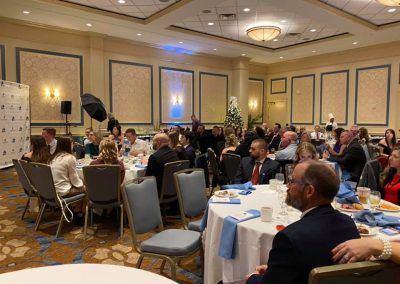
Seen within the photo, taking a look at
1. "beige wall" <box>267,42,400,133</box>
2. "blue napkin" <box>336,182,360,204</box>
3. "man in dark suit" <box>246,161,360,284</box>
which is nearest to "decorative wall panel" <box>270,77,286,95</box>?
"beige wall" <box>267,42,400,133</box>

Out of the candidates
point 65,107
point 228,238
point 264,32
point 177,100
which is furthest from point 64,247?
point 177,100

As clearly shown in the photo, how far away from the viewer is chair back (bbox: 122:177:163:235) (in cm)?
259

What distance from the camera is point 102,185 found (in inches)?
150

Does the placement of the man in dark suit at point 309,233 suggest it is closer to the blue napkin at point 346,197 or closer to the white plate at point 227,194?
the blue napkin at point 346,197

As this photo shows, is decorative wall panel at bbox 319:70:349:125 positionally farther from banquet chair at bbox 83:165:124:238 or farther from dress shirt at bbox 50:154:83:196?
dress shirt at bbox 50:154:83:196

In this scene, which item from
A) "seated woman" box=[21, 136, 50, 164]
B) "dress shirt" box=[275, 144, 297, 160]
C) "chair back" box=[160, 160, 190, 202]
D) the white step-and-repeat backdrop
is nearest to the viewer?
"chair back" box=[160, 160, 190, 202]

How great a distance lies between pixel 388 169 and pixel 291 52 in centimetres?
1045

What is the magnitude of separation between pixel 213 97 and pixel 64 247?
10714 mm

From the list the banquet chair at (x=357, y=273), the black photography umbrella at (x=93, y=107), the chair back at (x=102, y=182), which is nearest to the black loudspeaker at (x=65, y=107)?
the black photography umbrella at (x=93, y=107)

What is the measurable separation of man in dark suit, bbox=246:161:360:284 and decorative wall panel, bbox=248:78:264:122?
1400 cm

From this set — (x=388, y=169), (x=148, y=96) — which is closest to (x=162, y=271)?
(x=388, y=169)

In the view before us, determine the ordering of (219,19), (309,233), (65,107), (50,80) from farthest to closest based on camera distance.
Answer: (50,80)
(65,107)
(219,19)
(309,233)

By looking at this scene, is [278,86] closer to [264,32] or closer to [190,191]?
[264,32]

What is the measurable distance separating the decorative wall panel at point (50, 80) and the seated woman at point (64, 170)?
20.1ft
